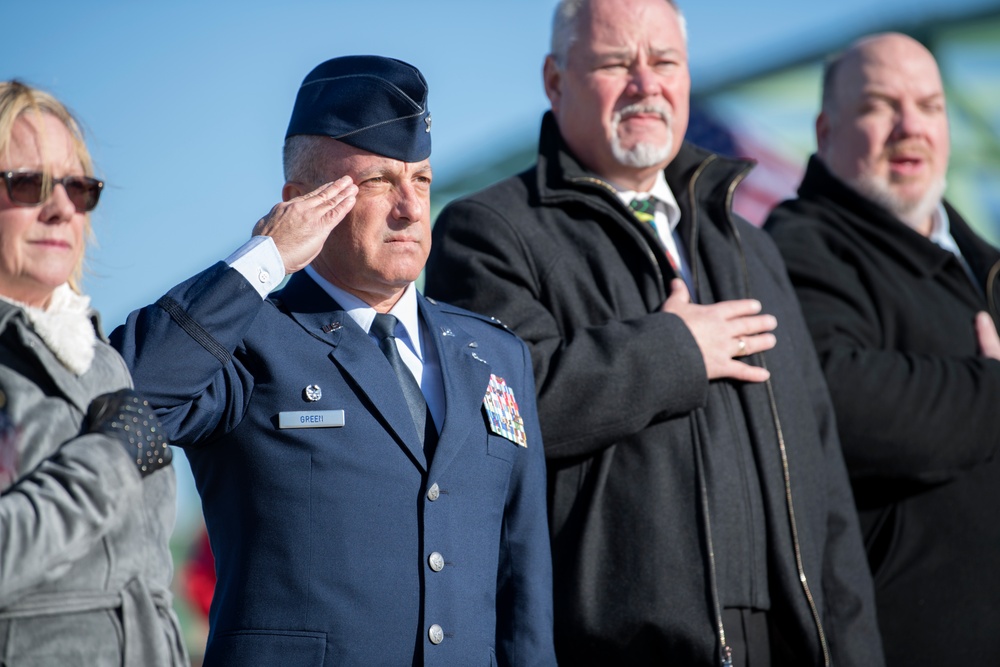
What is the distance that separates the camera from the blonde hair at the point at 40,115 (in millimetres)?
2516

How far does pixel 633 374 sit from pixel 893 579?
1.19 metres

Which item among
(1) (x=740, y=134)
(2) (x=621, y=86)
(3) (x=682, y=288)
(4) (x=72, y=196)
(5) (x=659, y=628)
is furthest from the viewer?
(1) (x=740, y=134)

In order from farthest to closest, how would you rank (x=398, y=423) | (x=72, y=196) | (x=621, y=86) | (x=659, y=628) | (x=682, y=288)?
(x=621, y=86)
(x=682, y=288)
(x=659, y=628)
(x=398, y=423)
(x=72, y=196)

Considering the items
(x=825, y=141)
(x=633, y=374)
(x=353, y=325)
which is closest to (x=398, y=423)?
(x=353, y=325)

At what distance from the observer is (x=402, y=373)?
2967mm

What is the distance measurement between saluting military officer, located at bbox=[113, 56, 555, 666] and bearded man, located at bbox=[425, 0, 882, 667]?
1.04 ft

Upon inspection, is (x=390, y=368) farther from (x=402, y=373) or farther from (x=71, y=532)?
(x=71, y=532)

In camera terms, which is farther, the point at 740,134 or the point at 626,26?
the point at 740,134

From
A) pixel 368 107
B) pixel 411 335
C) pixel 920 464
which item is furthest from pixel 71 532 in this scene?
pixel 920 464

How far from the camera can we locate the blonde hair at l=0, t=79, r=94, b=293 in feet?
8.25

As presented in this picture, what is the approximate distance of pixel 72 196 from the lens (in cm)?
256

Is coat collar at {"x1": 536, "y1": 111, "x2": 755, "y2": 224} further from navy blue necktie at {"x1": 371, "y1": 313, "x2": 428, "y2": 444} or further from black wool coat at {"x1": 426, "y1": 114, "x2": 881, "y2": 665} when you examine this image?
navy blue necktie at {"x1": 371, "y1": 313, "x2": 428, "y2": 444}

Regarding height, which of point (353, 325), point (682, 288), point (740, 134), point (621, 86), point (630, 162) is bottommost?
point (353, 325)

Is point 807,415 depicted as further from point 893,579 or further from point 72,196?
point 72,196
